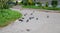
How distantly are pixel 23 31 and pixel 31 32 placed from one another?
1.80ft

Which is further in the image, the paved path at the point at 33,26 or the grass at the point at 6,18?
the grass at the point at 6,18

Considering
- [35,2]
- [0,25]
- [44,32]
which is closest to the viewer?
[44,32]

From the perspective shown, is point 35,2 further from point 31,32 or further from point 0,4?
point 31,32

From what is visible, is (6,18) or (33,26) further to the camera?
(6,18)

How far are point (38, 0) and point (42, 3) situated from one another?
315 centimetres

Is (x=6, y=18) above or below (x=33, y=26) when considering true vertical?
below

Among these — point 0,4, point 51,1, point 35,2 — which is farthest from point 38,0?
point 0,4

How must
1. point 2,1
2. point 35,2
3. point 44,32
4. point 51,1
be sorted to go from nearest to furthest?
1. point 44,32
2. point 2,1
3. point 51,1
4. point 35,2

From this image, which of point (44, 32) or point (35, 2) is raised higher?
point (44, 32)

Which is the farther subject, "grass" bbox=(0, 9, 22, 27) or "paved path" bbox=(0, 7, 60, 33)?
"grass" bbox=(0, 9, 22, 27)

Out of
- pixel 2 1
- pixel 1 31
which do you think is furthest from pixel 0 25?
pixel 2 1

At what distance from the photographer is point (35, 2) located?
43.1 metres

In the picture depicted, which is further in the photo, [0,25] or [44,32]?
[0,25]

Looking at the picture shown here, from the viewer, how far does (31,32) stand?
10484 millimetres
